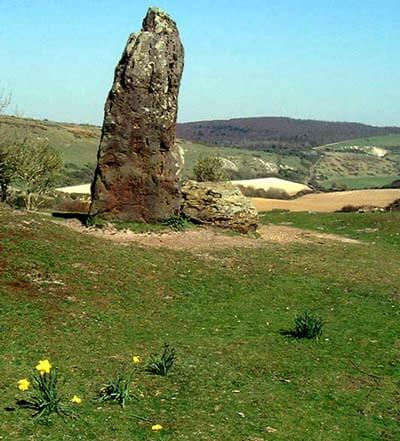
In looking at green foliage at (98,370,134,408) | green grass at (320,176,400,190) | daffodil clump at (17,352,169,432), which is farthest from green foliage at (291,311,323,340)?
green grass at (320,176,400,190)

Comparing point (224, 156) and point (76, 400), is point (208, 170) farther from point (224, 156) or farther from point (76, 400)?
point (224, 156)

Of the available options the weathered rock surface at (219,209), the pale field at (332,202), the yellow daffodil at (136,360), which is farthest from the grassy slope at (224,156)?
the yellow daffodil at (136,360)

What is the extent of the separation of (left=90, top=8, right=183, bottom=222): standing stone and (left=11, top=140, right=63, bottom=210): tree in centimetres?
1486

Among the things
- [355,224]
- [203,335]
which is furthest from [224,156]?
[203,335]

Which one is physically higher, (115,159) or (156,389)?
(115,159)

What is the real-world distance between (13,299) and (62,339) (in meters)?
1.94

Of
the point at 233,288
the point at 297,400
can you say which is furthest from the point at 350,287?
the point at 297,400

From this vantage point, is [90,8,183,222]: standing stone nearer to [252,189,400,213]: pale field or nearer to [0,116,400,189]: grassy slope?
[0,116,400,189]: grassy slope

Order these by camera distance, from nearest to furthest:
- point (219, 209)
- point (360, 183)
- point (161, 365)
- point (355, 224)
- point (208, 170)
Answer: point (161, 365) < point (219, 209) < point (355, 224) < point (208, 170) < point (360, 183)

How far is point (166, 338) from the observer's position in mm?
12461

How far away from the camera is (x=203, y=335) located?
508 inches

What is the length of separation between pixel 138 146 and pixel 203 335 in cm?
1173

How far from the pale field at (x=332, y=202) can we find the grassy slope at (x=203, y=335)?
29138 mm

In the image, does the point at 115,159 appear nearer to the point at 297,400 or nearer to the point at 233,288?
the point at 233,288
